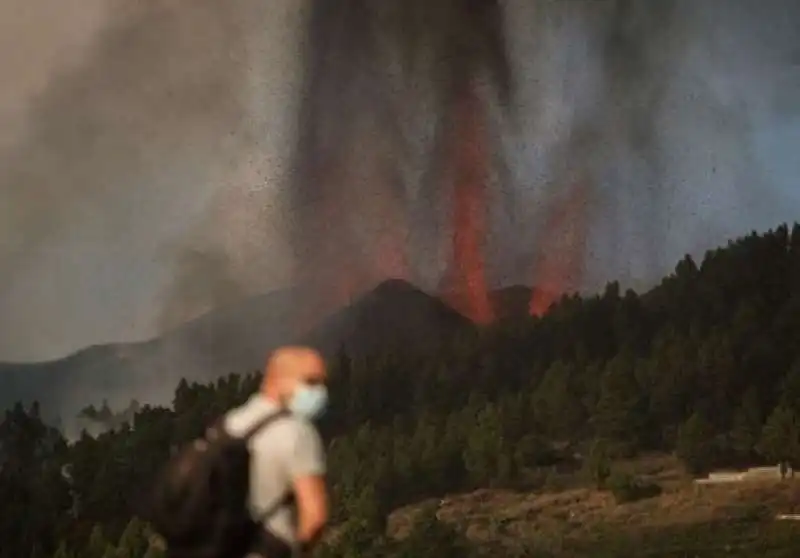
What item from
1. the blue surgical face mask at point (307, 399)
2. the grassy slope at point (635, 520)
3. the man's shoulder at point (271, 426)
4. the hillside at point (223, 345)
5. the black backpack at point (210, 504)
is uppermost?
the hillside at point (223, 345)

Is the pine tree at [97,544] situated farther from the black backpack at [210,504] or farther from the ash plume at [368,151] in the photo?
the black backpack at [210,504]

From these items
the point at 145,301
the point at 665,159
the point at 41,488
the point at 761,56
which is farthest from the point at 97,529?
the point at 761,56

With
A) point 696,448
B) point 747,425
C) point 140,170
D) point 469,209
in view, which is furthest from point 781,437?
point 140,170

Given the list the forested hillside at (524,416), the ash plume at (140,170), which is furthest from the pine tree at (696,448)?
the ash plume at (140,170)

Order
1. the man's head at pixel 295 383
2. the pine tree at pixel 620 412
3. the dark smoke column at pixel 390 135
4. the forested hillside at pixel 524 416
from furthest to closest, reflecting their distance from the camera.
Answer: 1. the dark smoke column at pixel 390 135
2. the pine tree at pixel 620 412
3. the forested hillside at pixel 524 416
4. the man's head at pixel 295 383

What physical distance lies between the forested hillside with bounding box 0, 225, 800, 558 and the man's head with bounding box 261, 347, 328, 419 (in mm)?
2207

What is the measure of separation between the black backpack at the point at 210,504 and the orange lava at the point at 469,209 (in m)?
3.13

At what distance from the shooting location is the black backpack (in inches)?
88.7

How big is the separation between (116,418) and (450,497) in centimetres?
152

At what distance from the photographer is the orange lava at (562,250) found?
17.8ft

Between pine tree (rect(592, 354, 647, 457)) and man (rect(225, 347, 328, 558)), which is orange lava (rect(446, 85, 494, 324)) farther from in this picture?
man (rect(225, 347, 328, 558))

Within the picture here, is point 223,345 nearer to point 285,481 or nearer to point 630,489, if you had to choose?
point 630,489

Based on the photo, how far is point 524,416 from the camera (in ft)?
17.1

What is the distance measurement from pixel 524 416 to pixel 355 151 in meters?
1.52
